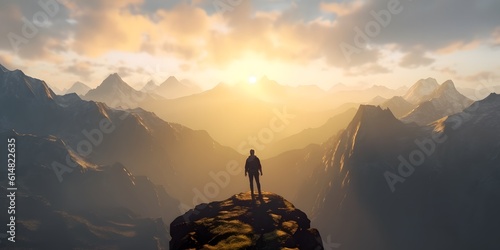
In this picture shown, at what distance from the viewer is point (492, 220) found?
7042 inches

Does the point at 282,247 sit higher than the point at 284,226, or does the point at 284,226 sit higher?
the point at 284,226

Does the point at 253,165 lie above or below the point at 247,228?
above

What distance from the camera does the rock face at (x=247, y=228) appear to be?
24.7m

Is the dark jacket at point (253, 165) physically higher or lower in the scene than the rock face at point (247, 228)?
higher

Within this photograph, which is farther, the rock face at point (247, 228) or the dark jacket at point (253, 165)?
the dark jacket at point (253, 165)

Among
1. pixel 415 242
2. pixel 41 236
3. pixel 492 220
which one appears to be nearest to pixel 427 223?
pixel 415 242

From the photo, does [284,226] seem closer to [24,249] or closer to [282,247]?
[282,247]

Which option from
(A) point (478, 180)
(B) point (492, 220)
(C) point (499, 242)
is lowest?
(C) point (499, 242)

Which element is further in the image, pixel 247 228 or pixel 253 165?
pixel 253 165

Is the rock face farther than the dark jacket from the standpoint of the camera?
No

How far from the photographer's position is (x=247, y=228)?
27453 millimetres

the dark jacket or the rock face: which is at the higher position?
the dark jacket

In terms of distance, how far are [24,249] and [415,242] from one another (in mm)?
228330

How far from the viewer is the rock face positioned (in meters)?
24.7
